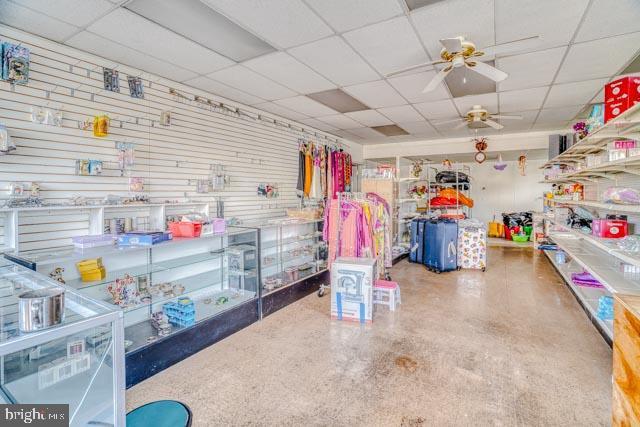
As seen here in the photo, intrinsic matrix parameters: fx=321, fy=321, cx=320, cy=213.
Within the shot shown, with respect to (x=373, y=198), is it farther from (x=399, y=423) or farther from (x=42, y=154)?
(x=42, y=154)

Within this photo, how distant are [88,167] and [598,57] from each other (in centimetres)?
546

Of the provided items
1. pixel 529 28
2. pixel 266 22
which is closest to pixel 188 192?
pixel 266 22

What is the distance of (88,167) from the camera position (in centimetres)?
322

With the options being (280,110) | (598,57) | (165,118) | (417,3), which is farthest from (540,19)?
(165,118)

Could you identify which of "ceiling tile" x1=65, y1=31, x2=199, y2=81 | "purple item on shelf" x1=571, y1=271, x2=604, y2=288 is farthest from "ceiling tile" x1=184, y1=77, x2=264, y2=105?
"purple item on shelf" x1=571, y1=271, x2=604, y2=288

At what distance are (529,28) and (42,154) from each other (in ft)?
14.9

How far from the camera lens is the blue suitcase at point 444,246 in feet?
21.0

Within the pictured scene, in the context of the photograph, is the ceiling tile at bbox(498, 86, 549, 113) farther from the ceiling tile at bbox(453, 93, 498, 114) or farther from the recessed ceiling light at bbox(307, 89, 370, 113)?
the recessed ceiling light at bbox(307, 89, 370, 113)

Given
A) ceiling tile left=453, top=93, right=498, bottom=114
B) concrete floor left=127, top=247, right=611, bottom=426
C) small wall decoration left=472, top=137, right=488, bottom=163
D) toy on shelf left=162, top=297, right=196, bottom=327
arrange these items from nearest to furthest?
concrete floor left=127, top=247, right=611, bottom=426
toy on shelf left=162, top=297, right=196, bottom=327
ceiling tile left=453, top=93, right=498, bottom=114
small wall decoration left=472, top=137, right=488, bottom=163

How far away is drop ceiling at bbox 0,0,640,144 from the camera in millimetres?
2551

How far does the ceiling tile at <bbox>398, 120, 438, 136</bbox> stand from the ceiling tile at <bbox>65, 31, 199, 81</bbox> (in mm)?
4435

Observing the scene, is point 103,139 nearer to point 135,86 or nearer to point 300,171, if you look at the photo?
point 135,86

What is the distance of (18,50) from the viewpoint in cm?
272

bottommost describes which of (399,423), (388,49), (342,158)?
(399,423)
